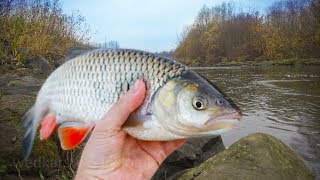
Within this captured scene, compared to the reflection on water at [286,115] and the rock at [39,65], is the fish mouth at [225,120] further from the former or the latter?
the rock at [39,65]

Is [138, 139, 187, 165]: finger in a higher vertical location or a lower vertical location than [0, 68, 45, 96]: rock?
lower

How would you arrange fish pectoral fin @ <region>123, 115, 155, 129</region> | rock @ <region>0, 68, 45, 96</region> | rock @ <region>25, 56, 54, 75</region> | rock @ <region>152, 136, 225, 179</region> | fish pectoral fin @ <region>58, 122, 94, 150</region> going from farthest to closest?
rock @ <region>25, 56, 54, 75</region>, rock @ <region>0, 68, 45, 96</region>, rock @ <region>152, 136, 225, 179</region>, fish pectoral fin @ <region>58, 122, 94, 150</region>, fish pectoral fin @ <region>123, 115, 155, 129</region>

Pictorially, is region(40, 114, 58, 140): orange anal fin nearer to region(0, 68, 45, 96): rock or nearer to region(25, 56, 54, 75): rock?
region(0, 68, 45, 96): rock

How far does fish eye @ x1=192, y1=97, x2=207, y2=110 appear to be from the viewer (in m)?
2.10

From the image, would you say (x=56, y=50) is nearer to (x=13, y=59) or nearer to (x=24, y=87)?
(x=13, y=59)

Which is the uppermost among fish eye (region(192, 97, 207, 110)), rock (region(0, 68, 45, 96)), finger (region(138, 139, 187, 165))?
fish eye (region(192, 97, 207, 110))

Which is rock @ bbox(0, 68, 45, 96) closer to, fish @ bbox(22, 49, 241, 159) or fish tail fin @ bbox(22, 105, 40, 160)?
fish tail fin @ bbox(22, 105, 40, 160)

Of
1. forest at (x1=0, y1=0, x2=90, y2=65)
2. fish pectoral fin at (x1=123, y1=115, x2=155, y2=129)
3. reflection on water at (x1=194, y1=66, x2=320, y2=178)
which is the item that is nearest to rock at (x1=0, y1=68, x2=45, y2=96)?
forest at (x1=0, y1=0, x2=90, y2=65)

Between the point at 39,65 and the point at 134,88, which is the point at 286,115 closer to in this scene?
the point at 39,65

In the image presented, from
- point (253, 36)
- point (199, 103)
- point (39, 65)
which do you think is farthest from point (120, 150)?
point (253, 36)

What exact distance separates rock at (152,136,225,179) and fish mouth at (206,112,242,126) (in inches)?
172

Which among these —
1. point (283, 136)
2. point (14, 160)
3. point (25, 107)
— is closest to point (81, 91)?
point (14, 160)

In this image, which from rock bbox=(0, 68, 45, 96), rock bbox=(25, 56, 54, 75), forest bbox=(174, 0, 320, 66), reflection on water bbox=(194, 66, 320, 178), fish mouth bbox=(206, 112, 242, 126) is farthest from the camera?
forest bbox=(174, 0, 320, 66)

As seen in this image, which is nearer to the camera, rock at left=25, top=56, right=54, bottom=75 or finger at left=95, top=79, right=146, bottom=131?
finger at left=95, top=79, right=146, bottom=131
